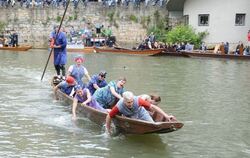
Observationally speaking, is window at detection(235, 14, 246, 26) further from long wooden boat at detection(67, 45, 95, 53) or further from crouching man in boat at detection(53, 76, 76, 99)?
crouching man in boat at detection(53, 76, 76, 99)

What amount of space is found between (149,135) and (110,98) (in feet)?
5.49

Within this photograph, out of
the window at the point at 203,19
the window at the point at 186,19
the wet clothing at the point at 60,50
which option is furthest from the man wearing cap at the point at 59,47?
the window at the point at 186,19

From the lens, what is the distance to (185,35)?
32938 mm

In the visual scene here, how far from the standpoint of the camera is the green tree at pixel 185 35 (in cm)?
3297

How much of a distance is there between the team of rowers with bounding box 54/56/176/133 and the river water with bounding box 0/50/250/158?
440 mm

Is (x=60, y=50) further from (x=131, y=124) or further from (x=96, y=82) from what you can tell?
(x=131, y=124)

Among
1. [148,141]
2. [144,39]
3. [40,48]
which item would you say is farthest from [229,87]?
[40,48]

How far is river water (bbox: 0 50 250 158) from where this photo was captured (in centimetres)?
877

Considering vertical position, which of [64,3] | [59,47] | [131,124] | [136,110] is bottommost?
[131,124]

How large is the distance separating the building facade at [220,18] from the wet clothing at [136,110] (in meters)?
24.9

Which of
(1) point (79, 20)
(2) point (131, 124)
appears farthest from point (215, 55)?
(2) point (131, 124)

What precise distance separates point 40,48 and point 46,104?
2462 cm

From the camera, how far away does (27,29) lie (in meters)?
37.8

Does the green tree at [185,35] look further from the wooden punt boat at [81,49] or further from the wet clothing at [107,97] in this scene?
the wet clothing at [107,97]
